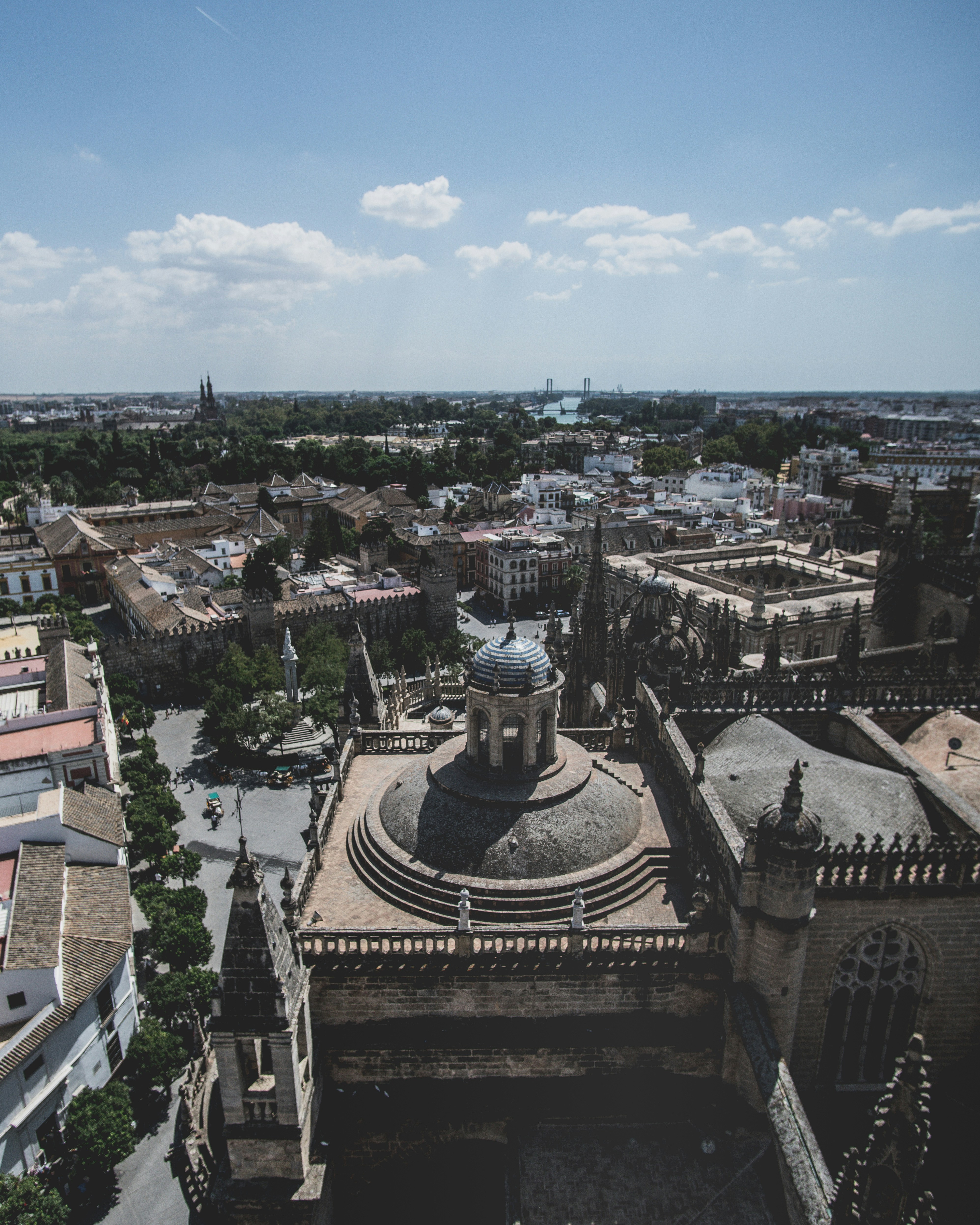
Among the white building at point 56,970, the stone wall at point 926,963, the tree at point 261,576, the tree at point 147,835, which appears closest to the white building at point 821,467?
the tree at point 261,576

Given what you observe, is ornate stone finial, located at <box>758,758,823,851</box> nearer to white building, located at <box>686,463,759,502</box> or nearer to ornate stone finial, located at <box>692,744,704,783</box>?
ornate stone finial, located at <box>692,744,704,783</box>

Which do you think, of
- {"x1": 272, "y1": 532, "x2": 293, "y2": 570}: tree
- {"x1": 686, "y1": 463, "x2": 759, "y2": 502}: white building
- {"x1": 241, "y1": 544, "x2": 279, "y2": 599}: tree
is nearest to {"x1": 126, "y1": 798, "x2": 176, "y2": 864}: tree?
{"x1": 241, "y1": 544, "x2": 279, "y2": 599}: tree

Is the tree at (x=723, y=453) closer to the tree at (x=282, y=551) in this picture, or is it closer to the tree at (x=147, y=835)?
the tree at (x=282, y=551)

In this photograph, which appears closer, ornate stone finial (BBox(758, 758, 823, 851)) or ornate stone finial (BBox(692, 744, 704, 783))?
ornate stone finial (BBox(758, 758, 823, 851))

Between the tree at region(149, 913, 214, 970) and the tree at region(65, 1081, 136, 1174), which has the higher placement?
the tree at region(149, 913, 214, 970)

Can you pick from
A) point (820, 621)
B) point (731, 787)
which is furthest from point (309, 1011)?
point (820, 621)
